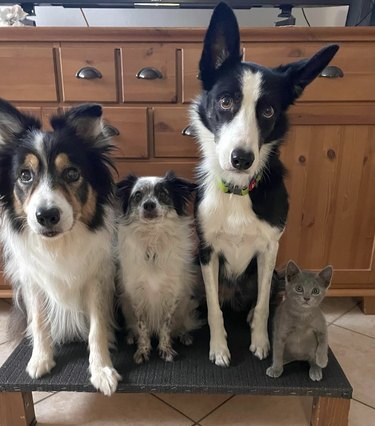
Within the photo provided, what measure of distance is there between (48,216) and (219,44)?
79 centimetres

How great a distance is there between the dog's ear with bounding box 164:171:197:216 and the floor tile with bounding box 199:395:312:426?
2.48ft

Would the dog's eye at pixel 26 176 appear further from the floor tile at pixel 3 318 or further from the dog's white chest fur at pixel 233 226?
the floor tile at pixel 3 318

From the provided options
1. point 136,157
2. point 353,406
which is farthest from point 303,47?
point 353,406

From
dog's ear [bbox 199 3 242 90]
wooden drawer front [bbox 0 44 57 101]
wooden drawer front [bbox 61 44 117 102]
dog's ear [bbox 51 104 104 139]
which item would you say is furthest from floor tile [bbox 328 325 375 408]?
wooden drawer front [bbox 0 44 57 101]

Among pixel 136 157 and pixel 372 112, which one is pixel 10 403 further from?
pixel 372 112

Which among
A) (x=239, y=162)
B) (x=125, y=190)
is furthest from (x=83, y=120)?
(x=239, y=162)

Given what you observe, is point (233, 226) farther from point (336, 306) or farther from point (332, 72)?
point (336, 306)

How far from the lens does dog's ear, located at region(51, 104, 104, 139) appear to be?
1301 mm

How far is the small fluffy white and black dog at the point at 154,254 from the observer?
1461mm

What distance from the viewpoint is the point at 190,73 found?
1.72m

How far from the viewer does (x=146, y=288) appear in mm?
1479

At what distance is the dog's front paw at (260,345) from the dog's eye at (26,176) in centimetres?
97

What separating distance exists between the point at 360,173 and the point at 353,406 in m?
1.01

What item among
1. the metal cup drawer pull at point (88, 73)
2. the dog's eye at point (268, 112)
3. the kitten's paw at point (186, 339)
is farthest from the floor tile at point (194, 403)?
the metal cup drawer pull at point (88, 73)
